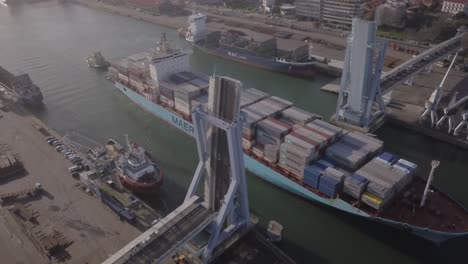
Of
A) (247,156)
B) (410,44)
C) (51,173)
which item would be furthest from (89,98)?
(410,44)

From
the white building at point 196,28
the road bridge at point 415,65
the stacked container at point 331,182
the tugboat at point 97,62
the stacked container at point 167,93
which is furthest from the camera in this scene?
the white building at point 196,28

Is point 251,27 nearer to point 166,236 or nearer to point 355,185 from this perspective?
point 355,185

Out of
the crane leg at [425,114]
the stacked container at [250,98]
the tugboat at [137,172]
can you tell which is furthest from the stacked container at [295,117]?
the crane leg at [425,114]

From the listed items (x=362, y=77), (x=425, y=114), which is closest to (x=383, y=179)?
(x=362, y=77)

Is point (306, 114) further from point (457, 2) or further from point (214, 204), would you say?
point (457, 2)

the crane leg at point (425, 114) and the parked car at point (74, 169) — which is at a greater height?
the crane leg at point (425, 114)

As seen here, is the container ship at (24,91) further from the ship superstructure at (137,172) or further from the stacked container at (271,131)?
the stacked container at (271,131)

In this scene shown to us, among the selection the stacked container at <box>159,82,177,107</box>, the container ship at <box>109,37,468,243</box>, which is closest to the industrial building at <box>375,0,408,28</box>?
the container ship at <box>109,37,468,243</box>
